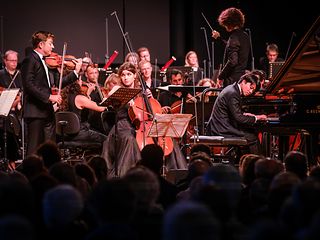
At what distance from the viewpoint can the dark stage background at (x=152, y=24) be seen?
14.2 m

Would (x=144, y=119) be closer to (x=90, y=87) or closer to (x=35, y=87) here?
(x=35, y=87)

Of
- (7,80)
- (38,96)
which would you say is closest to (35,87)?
(38,96)

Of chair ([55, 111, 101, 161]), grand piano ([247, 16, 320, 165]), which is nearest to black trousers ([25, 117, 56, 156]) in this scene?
chair ([55, 111, 101, 161])

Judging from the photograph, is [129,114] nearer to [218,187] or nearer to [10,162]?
[10,162]

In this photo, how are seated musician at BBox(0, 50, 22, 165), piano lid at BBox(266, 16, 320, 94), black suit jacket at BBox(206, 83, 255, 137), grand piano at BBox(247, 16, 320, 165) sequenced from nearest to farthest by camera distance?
piano lid at BBox(266, 16, 320, 94) → grand piano at BBox(247, 16, 320, 165) → black suit jacket at BBox(206, 83, 255, 137) → seated musician at BBox(0, 50, 22, 165)

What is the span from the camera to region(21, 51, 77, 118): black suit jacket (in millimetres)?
8367

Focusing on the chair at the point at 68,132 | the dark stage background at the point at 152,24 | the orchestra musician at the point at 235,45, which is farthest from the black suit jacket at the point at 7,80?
the orchestra musician at the point at 235,45

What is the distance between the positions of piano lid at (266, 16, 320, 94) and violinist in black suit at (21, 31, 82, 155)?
8.39 feet

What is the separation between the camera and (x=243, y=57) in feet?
31.7

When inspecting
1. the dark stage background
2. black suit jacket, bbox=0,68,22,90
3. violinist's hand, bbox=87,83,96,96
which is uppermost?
the dark stage background

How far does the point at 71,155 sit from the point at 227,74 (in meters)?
2.53

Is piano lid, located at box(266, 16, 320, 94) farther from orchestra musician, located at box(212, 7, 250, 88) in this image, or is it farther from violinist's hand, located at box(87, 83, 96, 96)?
violinist's hand, located at box(87, 83, 96, 96)

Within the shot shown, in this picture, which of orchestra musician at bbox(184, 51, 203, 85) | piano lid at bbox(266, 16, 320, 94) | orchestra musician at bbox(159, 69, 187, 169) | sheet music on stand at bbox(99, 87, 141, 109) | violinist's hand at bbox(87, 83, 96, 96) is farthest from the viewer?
orchestra musician at bbox(184, 51, 203, 85)

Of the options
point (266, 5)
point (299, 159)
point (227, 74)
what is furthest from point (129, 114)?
point (266, 5)
